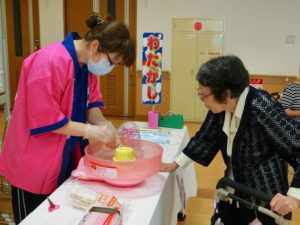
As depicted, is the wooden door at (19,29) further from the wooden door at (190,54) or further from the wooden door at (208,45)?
the wooden door at (208,45)

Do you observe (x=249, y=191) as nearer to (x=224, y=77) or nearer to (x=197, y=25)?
(x=224, y=77)

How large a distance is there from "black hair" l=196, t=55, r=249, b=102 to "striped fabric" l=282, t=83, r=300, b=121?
1897mm

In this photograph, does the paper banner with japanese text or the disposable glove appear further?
the paper banner with japanese text

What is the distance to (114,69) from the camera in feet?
17.9

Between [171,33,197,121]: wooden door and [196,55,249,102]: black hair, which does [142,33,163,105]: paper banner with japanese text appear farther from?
[171,33,197,121]: wooden door

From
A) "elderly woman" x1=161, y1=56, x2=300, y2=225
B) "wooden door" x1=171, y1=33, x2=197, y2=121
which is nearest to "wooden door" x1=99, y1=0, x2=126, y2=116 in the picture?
"wooden door" x1=171, y1=33, x2=197, y2=121

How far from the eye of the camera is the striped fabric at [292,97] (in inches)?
114

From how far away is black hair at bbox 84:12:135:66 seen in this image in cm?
129

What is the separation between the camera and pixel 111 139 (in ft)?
4.59

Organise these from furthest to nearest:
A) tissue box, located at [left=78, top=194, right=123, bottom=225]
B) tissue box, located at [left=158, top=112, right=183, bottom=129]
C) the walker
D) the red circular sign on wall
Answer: the red circular sign on wall → tissue box, located at [left=158, top=112, right=183, bottom=129] → the walker → tissue box, located at [left=78, top=194, right=123, bottom=225]

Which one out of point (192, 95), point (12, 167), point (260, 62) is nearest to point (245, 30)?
point (260, 62)

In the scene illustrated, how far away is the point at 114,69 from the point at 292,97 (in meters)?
3.17

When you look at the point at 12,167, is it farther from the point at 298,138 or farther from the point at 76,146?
the point at 298,138

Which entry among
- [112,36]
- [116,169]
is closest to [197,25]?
[112,36]
